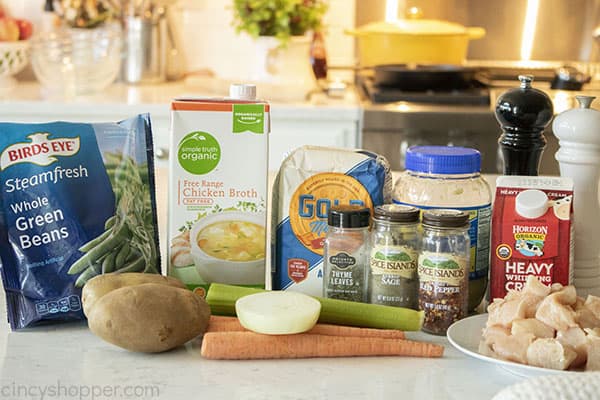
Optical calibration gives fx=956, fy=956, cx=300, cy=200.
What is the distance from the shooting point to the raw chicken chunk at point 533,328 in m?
1.00

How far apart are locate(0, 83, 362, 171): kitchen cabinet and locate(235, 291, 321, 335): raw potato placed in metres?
1.67

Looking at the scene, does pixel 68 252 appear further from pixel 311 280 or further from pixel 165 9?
pixel 165 9

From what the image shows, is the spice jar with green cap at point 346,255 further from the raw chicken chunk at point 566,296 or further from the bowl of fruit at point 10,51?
the bowl of fruit at point 10,51

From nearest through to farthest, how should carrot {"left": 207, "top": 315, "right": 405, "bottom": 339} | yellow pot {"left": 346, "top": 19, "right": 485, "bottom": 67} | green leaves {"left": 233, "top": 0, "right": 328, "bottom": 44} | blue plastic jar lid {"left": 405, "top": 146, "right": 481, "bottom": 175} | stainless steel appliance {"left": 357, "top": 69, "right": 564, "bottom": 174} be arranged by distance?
carrot {"left": 207, "top": 315, "right": 405, "bottom": 339} → blue plastic jar lid {"left": 405, "top": 146, "right": 481, "bottom": 175} → stainless steel appliance {"left": 357, "top": 69, "right": 564, "bottom": 174} → green leaves {"left": 233, "top": 0, "right": 328, "bottom": 44} → yellow pot {"left": 346, "top": 19, "right": 485, "bottom": 67}

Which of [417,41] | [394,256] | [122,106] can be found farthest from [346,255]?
[417,41]

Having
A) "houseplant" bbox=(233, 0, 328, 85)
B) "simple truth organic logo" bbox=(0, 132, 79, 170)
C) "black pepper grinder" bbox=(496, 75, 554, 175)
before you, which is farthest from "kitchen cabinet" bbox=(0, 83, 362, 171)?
"simple truth organic logo" bbox=(0, 132, 79, 170)

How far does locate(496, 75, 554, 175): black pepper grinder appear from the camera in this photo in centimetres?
126

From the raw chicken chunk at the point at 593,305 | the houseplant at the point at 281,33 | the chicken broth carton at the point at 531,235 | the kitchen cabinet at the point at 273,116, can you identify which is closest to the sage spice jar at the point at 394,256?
the chicken broth carton at the point at 531,235

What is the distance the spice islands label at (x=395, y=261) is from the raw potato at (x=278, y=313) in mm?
99

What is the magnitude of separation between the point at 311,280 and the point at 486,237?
0.23 metres

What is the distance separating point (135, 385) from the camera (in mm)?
986

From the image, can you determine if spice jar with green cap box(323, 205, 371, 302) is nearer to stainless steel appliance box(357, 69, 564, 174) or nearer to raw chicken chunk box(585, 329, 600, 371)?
raw chicken chunk box(585, 329, 600, 371)

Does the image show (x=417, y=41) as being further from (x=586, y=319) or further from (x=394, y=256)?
(x=586, y=319)

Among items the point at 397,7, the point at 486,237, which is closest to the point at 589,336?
the point at 486,237
